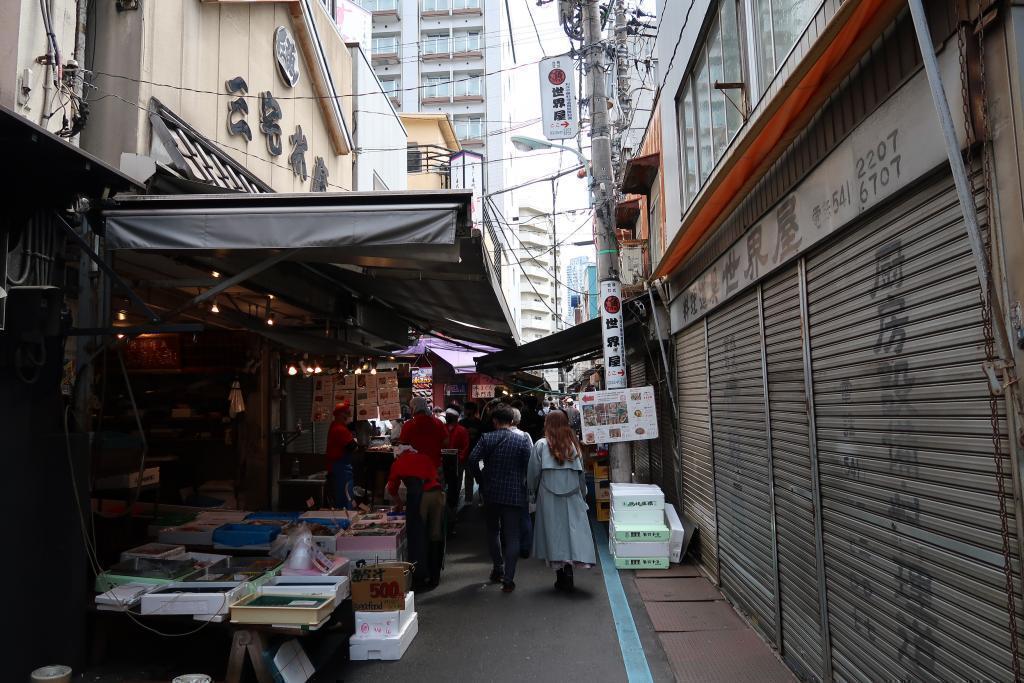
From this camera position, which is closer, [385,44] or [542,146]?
Result: [542,146]

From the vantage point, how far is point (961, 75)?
2.62m

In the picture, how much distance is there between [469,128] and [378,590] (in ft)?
173

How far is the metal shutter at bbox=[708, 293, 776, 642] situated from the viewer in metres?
5.83

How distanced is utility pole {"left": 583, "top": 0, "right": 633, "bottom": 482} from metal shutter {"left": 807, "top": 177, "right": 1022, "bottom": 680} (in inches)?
231

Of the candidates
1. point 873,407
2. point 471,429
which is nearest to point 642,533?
point 873,407

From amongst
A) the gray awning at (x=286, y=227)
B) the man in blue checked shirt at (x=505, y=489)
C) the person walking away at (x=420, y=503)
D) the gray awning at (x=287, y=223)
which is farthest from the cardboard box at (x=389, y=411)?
the gray awning at (x=286, y=227)

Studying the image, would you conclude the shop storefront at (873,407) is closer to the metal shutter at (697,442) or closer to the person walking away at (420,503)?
the metal shutter at (697,442)

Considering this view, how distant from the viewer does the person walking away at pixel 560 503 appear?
24.7 ft

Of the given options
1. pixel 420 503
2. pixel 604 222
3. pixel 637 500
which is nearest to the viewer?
pixel 420 503

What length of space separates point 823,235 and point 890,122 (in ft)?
3.38

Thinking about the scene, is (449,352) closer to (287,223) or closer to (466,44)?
(287,223)

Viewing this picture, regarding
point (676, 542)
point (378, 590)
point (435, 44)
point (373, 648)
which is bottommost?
point (373, 648)

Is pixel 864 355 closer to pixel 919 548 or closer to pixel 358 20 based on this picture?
pixel 919 548

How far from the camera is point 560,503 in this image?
25.5 feet
